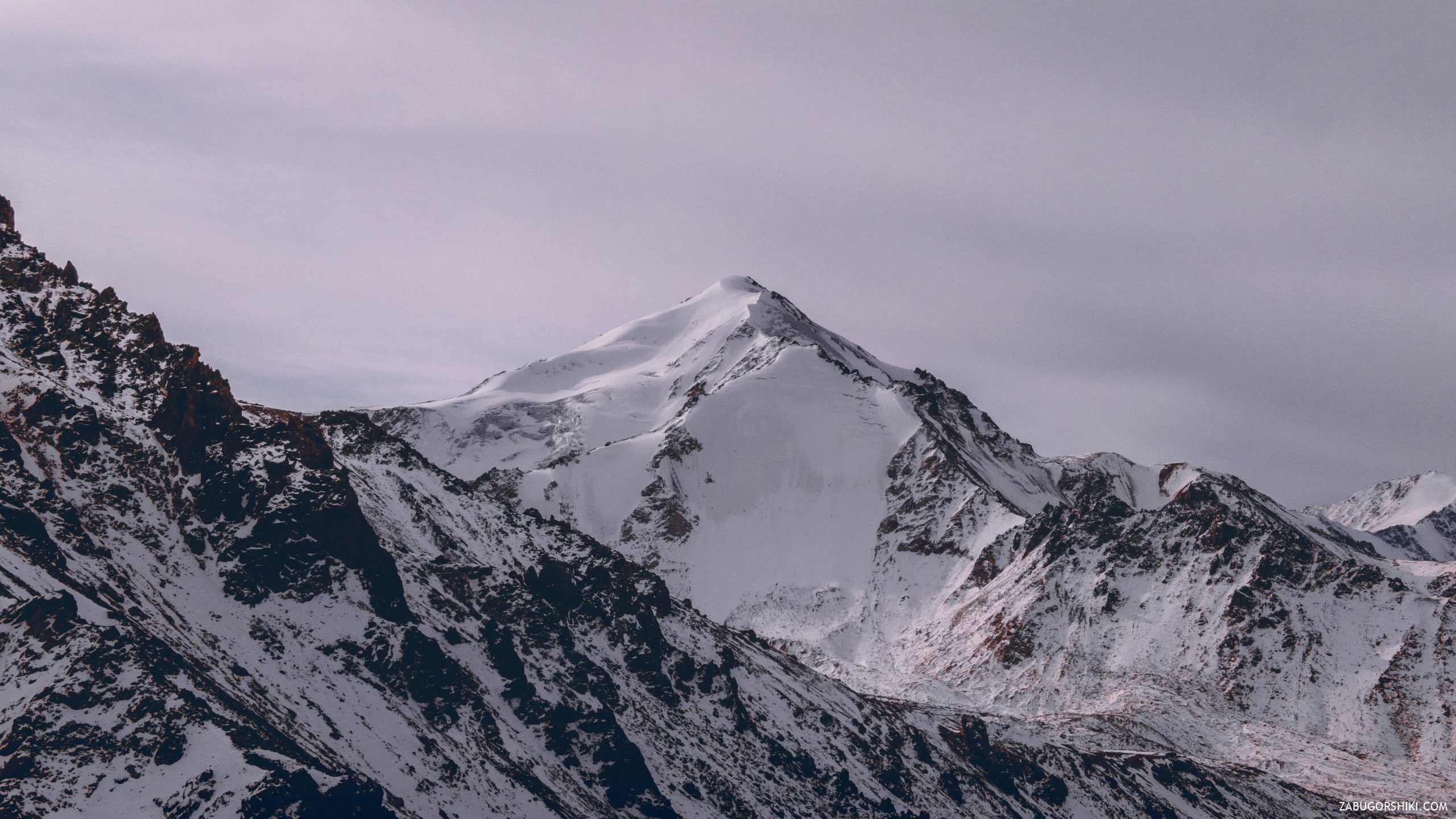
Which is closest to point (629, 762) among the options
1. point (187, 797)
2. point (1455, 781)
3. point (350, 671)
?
point (350, 671)

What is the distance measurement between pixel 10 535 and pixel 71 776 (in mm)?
27629

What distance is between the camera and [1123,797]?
583 ft

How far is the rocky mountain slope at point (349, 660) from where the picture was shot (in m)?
92.8

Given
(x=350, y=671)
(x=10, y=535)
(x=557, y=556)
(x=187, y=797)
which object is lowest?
(x=187, y=797)

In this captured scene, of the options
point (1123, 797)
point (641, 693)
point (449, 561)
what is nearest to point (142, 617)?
point (449, 561)

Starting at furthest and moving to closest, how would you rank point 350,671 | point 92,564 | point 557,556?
point 557,556 < point 350,671 < point 92,564

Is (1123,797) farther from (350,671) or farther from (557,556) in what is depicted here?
(350,671)

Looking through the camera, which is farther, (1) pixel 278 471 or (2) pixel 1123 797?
(2) pixel 1123 797

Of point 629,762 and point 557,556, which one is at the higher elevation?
point 557,556

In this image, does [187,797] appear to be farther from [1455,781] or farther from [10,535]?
[1455,781]

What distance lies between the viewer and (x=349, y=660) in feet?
418

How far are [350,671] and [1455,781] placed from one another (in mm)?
159627

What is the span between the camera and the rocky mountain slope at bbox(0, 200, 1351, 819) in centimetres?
9281

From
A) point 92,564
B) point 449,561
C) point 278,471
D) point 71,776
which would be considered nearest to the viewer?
point 71,776
